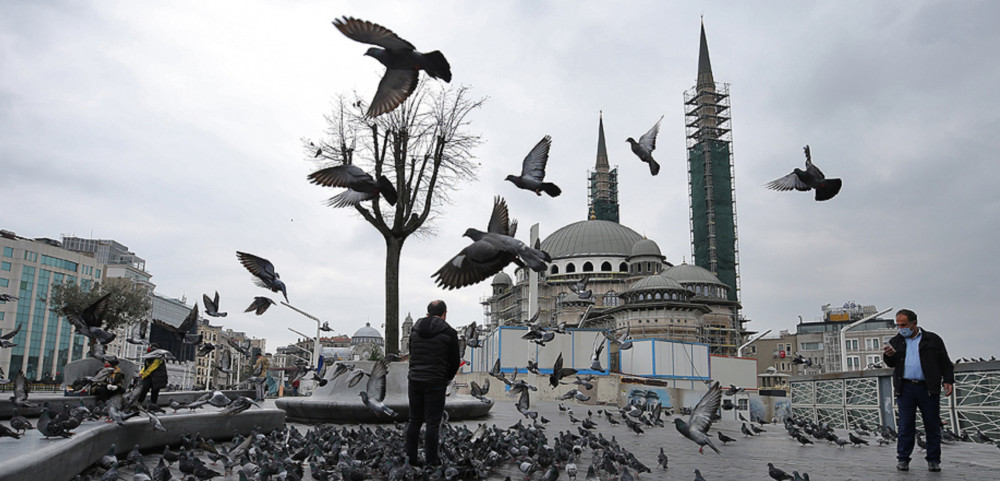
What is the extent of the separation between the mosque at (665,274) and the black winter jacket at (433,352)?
6804 centimetres

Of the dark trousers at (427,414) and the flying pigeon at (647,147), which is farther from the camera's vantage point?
the flying pigeon at (647,147)

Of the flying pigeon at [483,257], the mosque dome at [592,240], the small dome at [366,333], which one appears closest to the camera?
the flying pigeon at [483,257]

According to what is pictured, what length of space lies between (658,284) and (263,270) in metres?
71.6

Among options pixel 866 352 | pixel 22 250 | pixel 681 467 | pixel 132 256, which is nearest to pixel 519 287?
pixel 866 352

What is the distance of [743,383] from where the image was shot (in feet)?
178

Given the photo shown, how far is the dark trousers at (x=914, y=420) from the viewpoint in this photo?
7086 millimetres

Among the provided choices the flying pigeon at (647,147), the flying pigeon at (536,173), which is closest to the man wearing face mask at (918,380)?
the flying pigeon at (647,147)

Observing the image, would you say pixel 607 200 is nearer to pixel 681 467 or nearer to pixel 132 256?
pixel 132 256

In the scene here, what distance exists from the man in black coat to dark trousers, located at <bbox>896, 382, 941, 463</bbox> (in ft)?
15.6

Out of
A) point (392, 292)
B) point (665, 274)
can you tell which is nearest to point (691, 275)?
point (665, 274)

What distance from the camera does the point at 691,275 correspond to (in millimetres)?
83812

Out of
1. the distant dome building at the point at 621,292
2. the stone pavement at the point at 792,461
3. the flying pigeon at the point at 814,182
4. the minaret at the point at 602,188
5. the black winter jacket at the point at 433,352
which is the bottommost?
the stone pavement at the point at 792,461

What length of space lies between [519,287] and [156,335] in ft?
256

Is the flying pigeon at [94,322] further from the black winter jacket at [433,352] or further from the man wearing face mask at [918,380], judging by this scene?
the man wearing face mask at [918,380]
